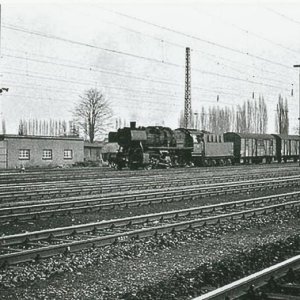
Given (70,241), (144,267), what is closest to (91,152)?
(70,241)

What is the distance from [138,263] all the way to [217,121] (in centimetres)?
7590

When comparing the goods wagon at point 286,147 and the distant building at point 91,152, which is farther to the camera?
the distant building at point 91,152

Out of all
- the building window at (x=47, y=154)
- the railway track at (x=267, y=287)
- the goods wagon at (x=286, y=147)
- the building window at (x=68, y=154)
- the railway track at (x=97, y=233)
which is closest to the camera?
the railway track at (x=267, y=287)

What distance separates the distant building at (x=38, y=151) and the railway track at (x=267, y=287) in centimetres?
3574

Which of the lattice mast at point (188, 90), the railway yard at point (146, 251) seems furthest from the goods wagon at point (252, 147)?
the railway yard at point (146, 251)

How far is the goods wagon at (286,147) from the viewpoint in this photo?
4912cm

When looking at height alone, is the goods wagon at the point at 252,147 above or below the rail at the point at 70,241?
above

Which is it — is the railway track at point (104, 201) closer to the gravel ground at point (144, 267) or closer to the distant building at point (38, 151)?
the gravel ground at point (144, 267)

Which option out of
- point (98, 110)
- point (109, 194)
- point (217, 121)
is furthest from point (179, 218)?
point (217, 121)

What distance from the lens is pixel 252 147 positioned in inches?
1774

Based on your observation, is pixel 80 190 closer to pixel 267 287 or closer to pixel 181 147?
pixel 267 287

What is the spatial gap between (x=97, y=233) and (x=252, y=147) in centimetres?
3637

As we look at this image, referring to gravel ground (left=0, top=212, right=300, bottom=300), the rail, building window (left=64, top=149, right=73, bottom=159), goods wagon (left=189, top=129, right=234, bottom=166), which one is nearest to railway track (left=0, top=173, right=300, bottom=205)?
the rail

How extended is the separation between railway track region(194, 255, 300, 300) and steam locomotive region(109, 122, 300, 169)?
25.7 metres
